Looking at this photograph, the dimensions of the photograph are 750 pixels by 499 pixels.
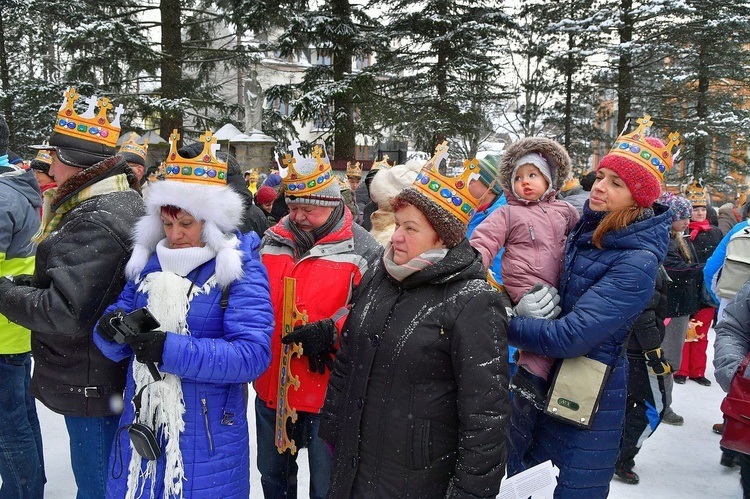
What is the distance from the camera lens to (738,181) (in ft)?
62.4

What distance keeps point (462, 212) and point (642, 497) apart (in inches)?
125

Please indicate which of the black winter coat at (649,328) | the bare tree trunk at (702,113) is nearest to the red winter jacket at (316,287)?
the black winter coat at (649,328)

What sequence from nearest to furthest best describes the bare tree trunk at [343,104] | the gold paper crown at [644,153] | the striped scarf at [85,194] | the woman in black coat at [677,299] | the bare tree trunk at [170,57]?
1. the gold paper crown at [644,153]
2. the striped scarf at [85,194]
3. the woman in black coat at [677,299]
4. the bare tree trunk at [343,104]
5. the bare tree trunk at [170,57]

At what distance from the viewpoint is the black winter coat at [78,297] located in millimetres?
2455

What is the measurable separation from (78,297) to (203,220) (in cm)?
64

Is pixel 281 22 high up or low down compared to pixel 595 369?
up

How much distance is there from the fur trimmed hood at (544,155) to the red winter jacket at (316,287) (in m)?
0.89

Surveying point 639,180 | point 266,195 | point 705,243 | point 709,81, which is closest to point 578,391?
point 639,180

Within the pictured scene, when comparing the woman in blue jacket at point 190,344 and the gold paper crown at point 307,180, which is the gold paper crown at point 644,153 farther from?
the woman in blue jacket at point 190,344

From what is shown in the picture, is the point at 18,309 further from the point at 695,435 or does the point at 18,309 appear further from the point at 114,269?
the point at 695,435

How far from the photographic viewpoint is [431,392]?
2025mm

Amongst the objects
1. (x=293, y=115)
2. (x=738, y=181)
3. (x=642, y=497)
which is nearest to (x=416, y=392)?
(x=642, y=497)

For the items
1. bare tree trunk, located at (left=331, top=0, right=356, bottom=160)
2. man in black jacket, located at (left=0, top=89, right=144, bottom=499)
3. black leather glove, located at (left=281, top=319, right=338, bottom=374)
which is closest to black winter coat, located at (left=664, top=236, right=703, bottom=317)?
black leather glove, located at (left=281, top=319, right=338, bottom=374)

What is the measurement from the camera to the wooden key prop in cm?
291
